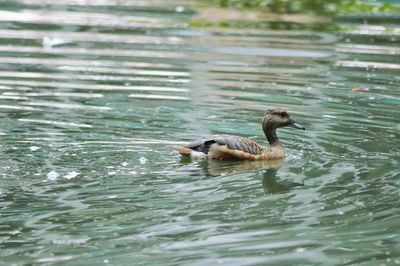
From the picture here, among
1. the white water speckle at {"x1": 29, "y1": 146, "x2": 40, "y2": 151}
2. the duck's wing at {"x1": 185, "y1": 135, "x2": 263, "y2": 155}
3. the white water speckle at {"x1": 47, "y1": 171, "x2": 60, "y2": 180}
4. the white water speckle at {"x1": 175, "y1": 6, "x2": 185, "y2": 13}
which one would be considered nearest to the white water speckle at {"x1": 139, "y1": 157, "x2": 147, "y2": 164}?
the duck's wing at {"x1": 185, "y1": 135, "x2": 263, "y2": 155}

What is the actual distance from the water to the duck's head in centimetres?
26

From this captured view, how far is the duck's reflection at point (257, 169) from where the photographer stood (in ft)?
28.1

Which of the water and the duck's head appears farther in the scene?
the duck's head

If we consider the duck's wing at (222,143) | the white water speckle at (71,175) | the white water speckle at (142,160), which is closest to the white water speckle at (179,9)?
the duck's wing at (222,143)

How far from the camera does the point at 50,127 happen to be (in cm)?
1048

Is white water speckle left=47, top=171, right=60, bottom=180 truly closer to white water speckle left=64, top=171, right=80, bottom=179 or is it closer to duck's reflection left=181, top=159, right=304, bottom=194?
white water speckle left=64, top=171, right=80, bottom=179

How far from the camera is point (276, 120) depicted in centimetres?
1008

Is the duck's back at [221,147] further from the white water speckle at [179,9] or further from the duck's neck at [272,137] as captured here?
the white water speckle at [179,9]

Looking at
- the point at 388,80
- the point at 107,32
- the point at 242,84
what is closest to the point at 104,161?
the point at 242,84

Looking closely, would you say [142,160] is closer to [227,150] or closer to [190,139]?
[227,150]

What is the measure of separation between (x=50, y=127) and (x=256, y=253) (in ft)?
13.8

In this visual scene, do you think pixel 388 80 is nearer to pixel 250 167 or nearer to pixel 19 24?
pixel 250 167

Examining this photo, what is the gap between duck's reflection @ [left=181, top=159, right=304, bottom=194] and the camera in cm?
857

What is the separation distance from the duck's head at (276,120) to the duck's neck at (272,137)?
2 centimetres
